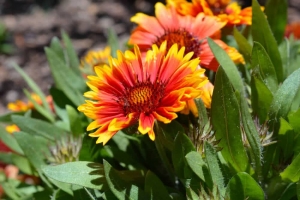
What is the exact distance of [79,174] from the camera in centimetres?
134

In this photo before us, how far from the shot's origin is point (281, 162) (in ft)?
4.73

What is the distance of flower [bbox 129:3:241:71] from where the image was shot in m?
1.58

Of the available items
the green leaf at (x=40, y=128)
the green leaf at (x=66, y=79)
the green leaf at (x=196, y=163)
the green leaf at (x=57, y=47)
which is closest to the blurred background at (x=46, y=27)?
the green leaf at (x=57, y=47)

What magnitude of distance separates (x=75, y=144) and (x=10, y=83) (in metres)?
2.46

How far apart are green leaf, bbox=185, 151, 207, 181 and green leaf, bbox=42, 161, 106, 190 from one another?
0.84 feet

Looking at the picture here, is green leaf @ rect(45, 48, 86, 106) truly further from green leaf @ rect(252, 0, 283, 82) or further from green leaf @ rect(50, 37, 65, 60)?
green leaf @ rect(252, 0, 283, 82)

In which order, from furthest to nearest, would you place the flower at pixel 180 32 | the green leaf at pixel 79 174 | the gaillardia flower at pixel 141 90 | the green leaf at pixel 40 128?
the green leaf at pixel 40 128 < the flower at pixel 180 32 < the green leaf at pixel 79 174 < the gaillardia flower at pixel 141 90

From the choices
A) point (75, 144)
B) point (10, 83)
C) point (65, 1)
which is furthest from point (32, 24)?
point (75, 144)

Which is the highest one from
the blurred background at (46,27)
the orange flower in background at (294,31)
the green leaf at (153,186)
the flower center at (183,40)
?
the flower center at (183,40)

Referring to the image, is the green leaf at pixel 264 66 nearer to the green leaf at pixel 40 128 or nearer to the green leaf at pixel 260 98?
the green leaf at pixel 260 98

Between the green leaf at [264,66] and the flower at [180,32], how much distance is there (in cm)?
12

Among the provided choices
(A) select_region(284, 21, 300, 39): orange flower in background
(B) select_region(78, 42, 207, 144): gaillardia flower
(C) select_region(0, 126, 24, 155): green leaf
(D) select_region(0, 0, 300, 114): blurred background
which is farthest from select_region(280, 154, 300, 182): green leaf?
(D) select_region(0, 0, 300, 114): blurred background

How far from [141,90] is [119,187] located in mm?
268

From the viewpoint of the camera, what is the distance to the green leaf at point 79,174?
131cm
